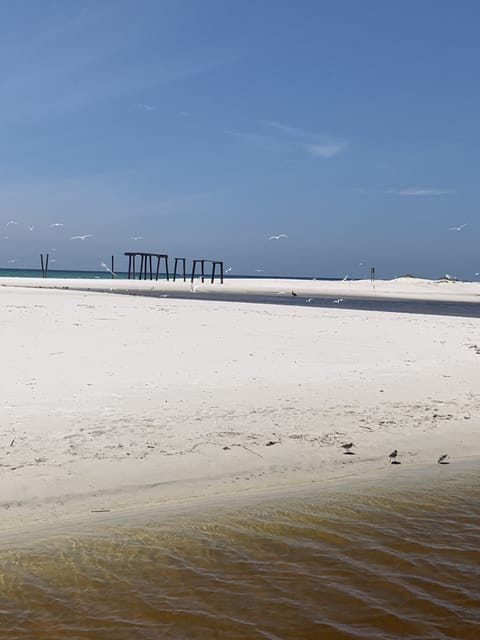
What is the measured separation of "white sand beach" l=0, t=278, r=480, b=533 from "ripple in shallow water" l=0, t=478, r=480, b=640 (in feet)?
2.36

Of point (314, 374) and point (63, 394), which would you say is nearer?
point (63, 394)

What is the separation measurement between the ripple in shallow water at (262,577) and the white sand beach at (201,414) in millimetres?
719

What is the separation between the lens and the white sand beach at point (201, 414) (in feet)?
22.7

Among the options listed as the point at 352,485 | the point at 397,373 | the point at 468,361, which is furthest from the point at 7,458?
the point at 468,361

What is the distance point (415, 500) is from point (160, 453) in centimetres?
291

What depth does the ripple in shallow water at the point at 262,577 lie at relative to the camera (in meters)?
4.40

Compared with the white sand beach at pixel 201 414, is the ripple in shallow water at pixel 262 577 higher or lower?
lower

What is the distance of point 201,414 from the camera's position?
9.20 meters

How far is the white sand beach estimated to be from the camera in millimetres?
6918

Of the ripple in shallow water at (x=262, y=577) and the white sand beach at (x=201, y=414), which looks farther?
the white sand beach at (x=201, y=414)

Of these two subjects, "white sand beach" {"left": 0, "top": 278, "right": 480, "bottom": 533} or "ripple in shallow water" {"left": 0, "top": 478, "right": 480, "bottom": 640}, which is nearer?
"ripple in shallow water" {"left": 0, "top": 478, "right": 480, "bottom": 640}

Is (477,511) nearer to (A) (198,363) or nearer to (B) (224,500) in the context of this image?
(B) (224,500)

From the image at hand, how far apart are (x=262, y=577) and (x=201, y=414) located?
4184mm

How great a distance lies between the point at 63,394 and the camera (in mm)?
9773
